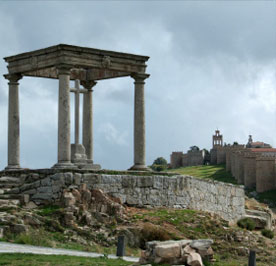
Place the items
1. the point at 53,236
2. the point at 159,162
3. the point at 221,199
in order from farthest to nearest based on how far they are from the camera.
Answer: the point at 159,162, the point at 221,199, the point at 53,236

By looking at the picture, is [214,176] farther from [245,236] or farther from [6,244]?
[6,244]

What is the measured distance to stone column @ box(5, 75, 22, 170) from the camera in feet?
98.6

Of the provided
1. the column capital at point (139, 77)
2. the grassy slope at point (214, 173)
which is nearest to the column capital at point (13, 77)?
the column capital at point (139, 77)

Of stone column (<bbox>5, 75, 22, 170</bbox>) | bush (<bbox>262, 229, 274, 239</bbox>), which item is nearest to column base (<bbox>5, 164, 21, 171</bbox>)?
stone column (<bbox>5, 75, 22, 170</bbox>)

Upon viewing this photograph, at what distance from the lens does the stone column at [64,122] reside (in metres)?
27.5

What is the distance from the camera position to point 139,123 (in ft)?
98.4

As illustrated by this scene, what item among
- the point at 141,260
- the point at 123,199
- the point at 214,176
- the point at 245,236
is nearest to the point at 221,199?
the point at 245,236

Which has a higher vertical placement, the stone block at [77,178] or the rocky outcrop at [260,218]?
the stone block at [77,178]

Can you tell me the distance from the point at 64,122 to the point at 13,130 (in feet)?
11.8

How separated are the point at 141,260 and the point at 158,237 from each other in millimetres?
7631

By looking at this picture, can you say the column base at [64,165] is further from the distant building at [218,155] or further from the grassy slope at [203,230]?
the distant building at [218,155]

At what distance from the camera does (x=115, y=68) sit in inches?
1165

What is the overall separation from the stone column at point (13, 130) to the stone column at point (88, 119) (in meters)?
3.67

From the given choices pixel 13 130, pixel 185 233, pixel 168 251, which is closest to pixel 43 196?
pixel 13 130
